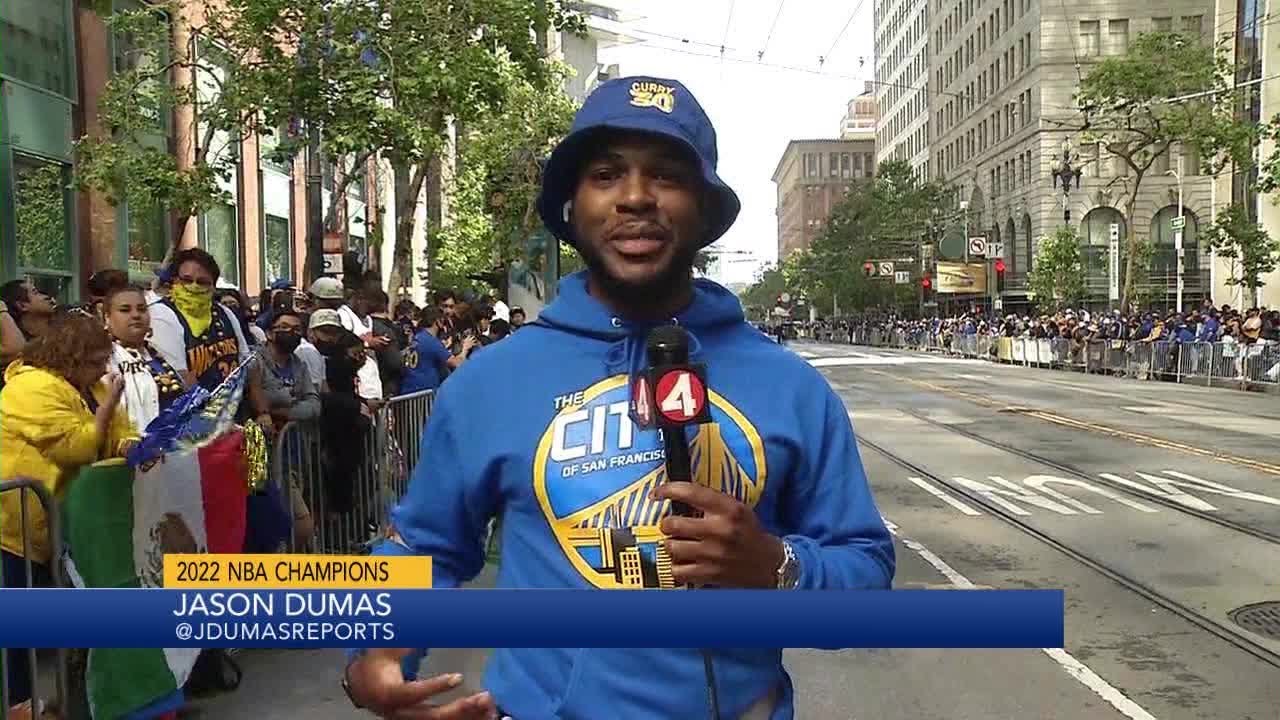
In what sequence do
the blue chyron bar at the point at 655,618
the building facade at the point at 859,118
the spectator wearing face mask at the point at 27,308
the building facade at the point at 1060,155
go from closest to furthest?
the blue chyron bar at the point at 655,618 < the spectator wearing face mask at the point at 27,308 < the building facade at the point at 1060,155 < the building facade at the point at 859,118

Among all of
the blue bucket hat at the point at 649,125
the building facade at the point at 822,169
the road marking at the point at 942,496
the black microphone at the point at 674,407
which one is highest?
the building facade at the point at 822,169

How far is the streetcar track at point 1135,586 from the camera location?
21.2 feet

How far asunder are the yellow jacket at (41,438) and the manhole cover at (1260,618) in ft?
19.5

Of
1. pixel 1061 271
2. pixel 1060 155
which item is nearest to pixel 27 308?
pixel 1061 271

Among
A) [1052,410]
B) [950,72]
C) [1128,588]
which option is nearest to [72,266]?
[1128,588]

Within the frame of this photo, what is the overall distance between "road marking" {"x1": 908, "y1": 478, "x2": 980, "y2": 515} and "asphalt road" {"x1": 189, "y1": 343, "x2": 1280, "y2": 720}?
0.03 metres

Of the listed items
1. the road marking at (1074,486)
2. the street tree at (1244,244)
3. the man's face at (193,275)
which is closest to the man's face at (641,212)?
the man's face at (193,275)

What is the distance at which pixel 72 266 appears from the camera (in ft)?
52.1

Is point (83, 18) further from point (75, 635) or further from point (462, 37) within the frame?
point (75, 635)

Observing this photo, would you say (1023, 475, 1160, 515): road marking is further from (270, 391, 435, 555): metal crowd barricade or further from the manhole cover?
(270, 391, 435, 555): metal crowd barricade

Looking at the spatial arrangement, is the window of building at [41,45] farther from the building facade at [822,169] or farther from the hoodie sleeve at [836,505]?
the building facade at [822,169]

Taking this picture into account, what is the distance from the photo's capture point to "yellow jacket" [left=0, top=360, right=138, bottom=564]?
15.6 ft

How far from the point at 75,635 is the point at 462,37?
1167 cm

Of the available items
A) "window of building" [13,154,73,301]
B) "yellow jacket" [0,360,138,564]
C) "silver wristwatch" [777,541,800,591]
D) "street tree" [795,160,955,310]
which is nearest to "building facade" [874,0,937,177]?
"street tree" [795,160,955,310]
